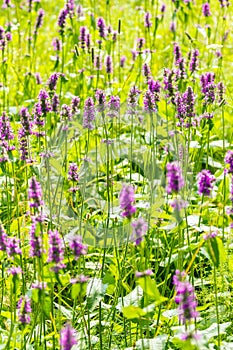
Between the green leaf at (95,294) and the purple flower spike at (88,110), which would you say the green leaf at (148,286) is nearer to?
the green leaf at (95,294)

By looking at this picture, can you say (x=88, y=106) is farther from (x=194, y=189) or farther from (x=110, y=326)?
(x=194, y=189)

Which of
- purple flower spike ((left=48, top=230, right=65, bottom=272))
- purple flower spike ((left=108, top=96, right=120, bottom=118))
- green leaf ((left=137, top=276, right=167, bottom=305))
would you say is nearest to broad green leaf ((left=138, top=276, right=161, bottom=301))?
green leaf ((left=137, top=276, right=167, bottom=305))

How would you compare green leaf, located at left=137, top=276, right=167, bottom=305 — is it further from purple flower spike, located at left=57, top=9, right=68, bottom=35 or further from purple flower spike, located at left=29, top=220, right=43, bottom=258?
purple flower spike, located at left=57, top=9, right=68, bottom=35

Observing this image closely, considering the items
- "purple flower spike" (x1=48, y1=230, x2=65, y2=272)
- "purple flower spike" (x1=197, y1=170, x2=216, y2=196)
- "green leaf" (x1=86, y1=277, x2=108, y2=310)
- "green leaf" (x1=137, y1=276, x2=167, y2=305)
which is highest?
"purple flower spike" (x1=197, y1=170, x2=216, y2=196)

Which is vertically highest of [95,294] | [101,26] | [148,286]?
[101,26]

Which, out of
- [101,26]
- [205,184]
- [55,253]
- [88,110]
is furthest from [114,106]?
[55,253]

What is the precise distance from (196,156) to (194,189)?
0.16 metres

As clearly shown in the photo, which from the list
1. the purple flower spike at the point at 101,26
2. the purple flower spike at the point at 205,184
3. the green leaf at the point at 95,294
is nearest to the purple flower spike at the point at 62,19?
the purple flower spike at the point at 101,26

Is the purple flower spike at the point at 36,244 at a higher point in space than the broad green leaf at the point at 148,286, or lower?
higher

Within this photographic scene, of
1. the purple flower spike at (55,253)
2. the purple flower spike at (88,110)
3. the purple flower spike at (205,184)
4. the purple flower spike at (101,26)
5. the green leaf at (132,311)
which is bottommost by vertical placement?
the green leaf at (132,311)

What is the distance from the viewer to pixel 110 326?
1.99m

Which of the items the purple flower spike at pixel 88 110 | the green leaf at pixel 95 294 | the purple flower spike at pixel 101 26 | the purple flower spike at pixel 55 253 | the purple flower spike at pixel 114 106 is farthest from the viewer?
the purple flower spike at pixel 101 26

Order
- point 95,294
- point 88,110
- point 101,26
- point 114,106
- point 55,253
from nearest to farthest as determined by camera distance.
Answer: point 55,253, point 95,294, point 88,110, point 114,106, point 101,26

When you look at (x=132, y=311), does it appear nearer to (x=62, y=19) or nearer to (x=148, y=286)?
(x=148, y=286)
